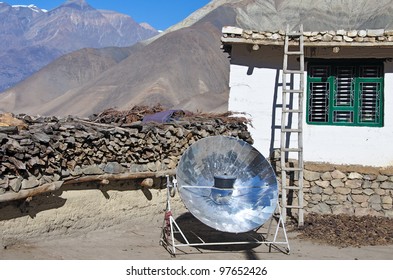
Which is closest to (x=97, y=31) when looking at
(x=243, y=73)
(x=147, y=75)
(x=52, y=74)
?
(x=52, y=74)

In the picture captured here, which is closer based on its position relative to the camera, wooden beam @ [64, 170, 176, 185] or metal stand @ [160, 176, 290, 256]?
metal stand @ [160, 176, 290, 256]

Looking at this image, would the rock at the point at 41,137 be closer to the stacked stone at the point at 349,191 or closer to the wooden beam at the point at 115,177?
the wooden beam at the point at 115,177

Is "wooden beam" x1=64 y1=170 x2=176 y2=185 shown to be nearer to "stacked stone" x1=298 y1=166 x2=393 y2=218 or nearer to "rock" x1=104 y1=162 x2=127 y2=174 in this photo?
"rock" x1=104 y1=162 x2=127 y2=174

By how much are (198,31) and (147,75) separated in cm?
1055

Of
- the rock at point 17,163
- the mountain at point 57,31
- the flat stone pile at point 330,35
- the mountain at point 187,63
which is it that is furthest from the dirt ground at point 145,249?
the mountain at point 57,31

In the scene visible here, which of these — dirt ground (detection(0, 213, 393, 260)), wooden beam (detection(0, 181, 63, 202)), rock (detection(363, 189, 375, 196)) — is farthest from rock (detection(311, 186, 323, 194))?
wooden beam (detection(0, 181, 63, 202))

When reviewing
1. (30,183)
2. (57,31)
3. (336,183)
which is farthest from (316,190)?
(57,31)

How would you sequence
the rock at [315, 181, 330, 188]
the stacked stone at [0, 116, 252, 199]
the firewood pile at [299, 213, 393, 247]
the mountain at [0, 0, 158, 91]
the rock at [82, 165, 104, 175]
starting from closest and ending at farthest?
the stacked stone at [0, 116, 252, 199] < the rock at [82, 165, 104, 175] < the firewood pile at [299, 213, 393, 247] < the rock at [315, 181, 330, 188] < the mountain at [0, 0, 158, 91]

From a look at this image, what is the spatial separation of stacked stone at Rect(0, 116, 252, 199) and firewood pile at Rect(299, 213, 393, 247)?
8.41 feet

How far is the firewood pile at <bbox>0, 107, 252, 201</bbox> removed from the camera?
735 cm

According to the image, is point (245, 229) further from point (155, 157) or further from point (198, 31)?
point (198, 31)

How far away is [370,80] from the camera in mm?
11711

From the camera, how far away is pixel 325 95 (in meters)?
11.9

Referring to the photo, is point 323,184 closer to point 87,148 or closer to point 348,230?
point 348,230
